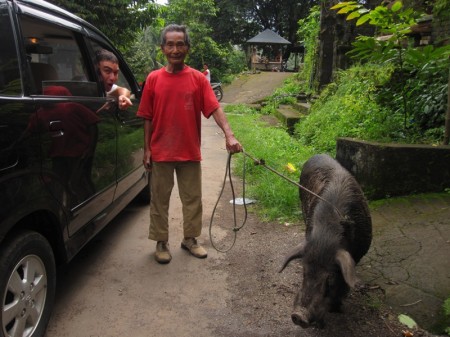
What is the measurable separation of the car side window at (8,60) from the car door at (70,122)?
11cm

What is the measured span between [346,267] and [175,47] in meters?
2.12

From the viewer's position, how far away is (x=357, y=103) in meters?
7.13

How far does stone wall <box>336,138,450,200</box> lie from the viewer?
14.5ft

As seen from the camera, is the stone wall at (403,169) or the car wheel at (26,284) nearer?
the car wheel at (26,284)

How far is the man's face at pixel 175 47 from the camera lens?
3361mm

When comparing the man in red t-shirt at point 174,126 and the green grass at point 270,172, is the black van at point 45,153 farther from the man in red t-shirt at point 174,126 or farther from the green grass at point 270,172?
the green grass at point 270,172

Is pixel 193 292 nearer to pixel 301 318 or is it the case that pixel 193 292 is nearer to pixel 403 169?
pixel 301 318

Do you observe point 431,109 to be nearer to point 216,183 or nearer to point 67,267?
point 216,183

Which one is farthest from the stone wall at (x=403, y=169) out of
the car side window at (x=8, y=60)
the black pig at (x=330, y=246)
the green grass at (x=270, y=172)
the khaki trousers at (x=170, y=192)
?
the car side window at (x=8, y=60)

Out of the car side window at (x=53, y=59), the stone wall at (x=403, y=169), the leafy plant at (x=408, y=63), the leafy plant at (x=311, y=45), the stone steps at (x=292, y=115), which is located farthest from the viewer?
the leafy plant at (x=311, y=45)

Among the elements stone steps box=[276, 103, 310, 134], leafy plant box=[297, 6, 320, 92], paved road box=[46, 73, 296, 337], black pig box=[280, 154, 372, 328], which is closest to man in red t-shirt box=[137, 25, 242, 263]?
paved road box=[46, 73, 296, 337]

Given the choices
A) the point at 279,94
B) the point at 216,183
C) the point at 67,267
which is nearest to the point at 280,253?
the point at 67,267

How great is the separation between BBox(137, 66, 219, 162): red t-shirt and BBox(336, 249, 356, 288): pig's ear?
1.56m

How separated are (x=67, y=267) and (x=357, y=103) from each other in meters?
5.44
